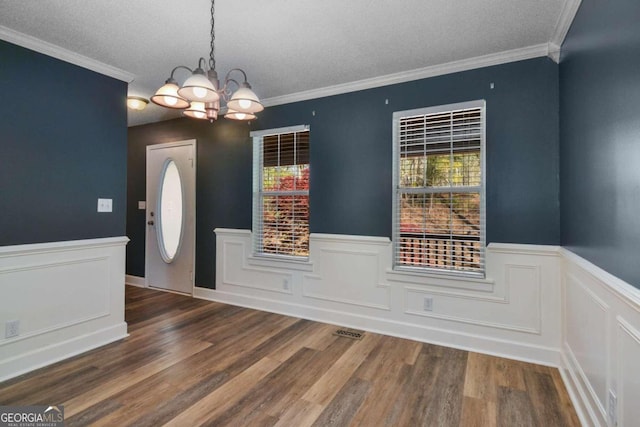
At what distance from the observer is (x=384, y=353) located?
2.73 m

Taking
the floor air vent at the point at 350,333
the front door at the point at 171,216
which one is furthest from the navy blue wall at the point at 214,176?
the floor air vent at the point at 350,333

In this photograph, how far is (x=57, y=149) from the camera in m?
2.63

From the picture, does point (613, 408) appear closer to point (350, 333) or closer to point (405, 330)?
point (405, 330)

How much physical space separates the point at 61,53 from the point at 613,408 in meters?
4.19

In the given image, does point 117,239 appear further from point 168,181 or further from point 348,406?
point 348,406

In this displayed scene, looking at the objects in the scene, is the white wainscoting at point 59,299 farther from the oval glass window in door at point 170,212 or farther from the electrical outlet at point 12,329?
the oval glass window in door at point 170,212

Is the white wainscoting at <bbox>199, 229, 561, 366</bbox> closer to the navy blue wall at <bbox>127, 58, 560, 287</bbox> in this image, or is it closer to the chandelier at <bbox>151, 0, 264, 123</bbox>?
the navy blue wall at <bbox>127, 58, 560, 287</bbox>

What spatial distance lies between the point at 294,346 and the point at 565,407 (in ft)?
6.34

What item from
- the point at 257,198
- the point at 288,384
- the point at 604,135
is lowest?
the point at 288,384

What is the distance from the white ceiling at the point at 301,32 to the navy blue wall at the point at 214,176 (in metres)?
1.07

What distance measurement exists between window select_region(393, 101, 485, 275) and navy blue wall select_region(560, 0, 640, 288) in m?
0.66

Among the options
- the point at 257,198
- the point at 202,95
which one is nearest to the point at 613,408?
the point at 202,95

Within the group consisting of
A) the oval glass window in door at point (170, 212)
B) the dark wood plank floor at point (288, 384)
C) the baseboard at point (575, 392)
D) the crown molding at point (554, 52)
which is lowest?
the dark wood plank floor at point (288, 384)

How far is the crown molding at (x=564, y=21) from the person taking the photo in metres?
1.96
